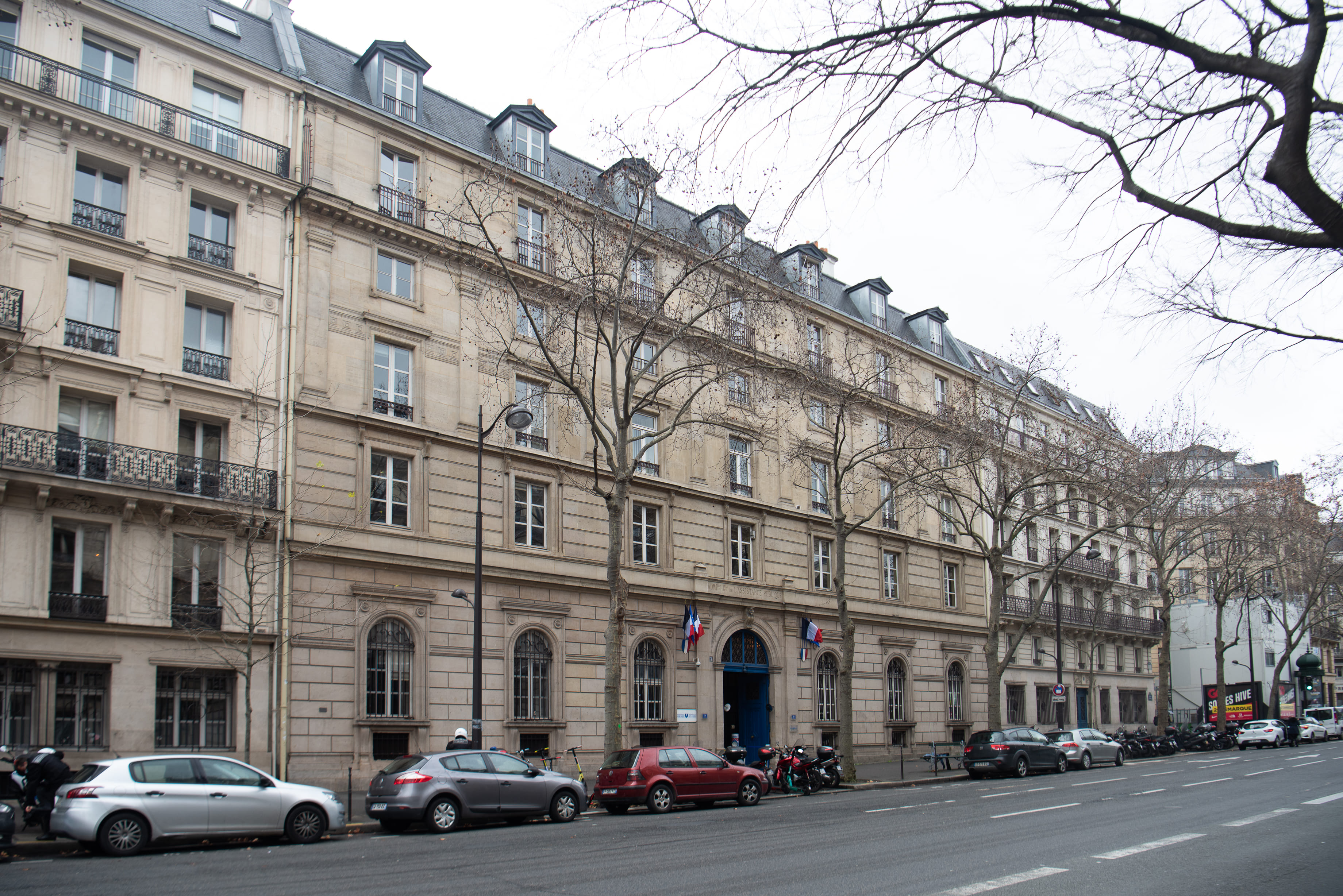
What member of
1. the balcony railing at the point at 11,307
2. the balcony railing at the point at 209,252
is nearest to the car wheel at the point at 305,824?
the balcony railing at the point at 11,307

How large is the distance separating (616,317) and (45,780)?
14556 millimetres

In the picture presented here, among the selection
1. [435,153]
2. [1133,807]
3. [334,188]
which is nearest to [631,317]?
[435,153]

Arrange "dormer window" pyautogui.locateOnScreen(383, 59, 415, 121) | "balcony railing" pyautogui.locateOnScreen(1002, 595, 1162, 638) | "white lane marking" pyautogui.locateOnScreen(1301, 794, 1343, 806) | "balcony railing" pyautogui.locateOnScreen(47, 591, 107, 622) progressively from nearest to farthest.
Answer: "white lane marking" pyautogui.locateOnScreen(1301, 794, 1343, 806)
"balcony railing" pyautogui.locateOnScreen(47, 591, 107, 622)
"dormer window" pyautogui.locateOnScreen(383, 59, 415, 121)
"balcony railing" pyautogui.locateOnScreen(1002, 595, 1162, 638)

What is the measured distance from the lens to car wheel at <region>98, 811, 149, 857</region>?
14.0m

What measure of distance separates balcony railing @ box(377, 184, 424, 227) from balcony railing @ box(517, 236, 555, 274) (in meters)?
3.13

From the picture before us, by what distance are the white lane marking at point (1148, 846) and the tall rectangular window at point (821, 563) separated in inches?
985

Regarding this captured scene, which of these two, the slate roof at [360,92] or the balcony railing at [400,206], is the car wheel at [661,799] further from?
the balcony railing at [400,206]

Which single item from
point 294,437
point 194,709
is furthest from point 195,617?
point 294,437

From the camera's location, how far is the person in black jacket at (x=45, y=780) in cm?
1577

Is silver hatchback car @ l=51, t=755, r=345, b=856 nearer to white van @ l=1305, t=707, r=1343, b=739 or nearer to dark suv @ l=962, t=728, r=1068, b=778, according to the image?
→ dark suv @ l=962, t=728, r=1068, b=778

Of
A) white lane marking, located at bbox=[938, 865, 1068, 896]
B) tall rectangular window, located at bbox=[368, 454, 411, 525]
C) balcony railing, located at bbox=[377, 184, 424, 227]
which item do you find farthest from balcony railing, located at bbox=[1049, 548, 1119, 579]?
white lane marking, located at bbox=[938, 865, 1068, 896]

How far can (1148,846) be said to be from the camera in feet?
42.1

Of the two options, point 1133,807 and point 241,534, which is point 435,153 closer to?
point 241,534

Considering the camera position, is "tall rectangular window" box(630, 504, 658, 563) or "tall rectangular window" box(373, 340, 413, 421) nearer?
"tall rectangular window" box(373, 340, 413, 421)
